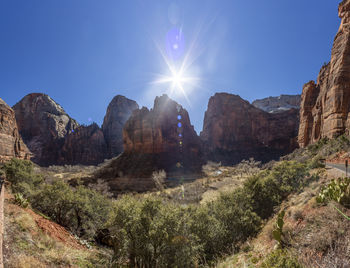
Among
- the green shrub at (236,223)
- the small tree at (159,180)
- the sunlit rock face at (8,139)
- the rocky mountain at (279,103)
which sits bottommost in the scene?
the small tree at (159,180)

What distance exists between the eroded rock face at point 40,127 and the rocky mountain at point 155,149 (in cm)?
6406

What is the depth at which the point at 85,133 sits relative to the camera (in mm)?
104438

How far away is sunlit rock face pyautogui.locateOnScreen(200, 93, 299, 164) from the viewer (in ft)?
280

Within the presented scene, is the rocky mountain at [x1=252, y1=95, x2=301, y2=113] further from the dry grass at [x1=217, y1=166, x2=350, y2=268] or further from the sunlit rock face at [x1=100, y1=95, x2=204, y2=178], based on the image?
the dry grass at [x1=217, y1=166, x2=350, y2=268]

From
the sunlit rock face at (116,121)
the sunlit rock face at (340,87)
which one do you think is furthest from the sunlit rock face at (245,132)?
the sunlit rock face at (116,121)

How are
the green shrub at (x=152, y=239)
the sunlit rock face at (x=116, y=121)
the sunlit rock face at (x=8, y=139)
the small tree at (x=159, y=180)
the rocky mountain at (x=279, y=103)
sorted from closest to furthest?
the green shrub at (x=152, y=239)
the sunlit rock face at (x=8, y=139)
the small tree at (x=159, y=180)
the sunlit rock face at (x=116, y=121)
the rocky mountain at (x=279, y=103)

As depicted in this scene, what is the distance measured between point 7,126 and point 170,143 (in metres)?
47.3

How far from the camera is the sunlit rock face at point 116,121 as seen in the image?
111 meters

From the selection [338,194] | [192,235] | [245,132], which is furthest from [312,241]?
[245,132]

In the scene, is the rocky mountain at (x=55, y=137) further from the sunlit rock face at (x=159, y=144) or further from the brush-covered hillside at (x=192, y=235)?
the brush-covered hillside at (x=192, y=235)

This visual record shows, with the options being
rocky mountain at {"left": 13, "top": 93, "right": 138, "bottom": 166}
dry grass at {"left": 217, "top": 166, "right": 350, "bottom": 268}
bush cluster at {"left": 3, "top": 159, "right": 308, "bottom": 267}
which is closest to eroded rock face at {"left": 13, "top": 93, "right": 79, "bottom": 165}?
rocky mountain at {"left": 13, "top": 93, "right": 138, "bottom": 166}

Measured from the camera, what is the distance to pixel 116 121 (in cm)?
12050

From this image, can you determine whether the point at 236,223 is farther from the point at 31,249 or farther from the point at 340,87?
the point at 340,87

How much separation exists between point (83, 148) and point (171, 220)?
109314 millimetres
